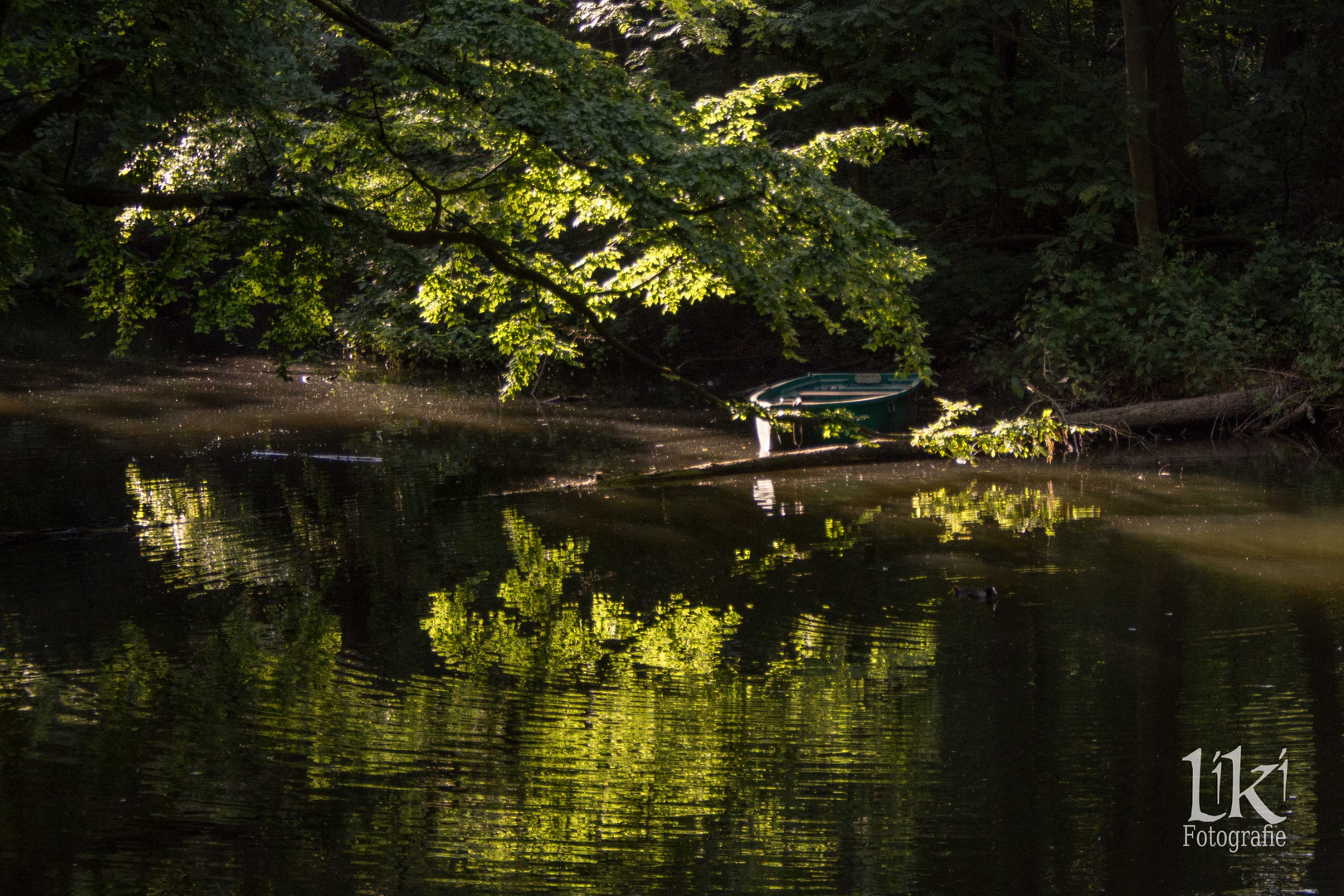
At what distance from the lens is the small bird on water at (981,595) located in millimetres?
7793

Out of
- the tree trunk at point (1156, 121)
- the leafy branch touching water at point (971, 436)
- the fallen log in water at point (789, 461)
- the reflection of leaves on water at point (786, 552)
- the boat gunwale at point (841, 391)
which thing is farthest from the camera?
the tree trunk at point (1156, 121)

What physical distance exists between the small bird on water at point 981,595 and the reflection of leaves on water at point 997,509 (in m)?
1.66

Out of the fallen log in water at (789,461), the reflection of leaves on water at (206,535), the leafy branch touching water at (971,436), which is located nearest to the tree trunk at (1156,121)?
the fallen log in water at (789,461)

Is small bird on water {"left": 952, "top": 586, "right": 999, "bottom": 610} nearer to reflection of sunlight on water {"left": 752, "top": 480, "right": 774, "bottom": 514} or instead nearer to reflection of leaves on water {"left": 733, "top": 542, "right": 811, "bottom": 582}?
reflection of leaves on water {"left": 733, "top": 542, "right": 811, "bottom": 582}

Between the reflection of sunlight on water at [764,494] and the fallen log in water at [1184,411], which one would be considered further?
the fallen log in water at [1184,411]

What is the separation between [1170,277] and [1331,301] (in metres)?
2.05

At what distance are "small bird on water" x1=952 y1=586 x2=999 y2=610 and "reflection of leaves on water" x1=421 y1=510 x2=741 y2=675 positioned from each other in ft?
5.17

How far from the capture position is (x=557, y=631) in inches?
294

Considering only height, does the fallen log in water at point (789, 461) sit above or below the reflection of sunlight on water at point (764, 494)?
above

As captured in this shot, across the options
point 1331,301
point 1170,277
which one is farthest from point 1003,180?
point 1331,301

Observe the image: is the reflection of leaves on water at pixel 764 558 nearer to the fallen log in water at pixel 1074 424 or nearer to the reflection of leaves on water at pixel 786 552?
the reflection of leaves on water at pixel 786 552

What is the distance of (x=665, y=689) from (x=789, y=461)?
22.0 ft

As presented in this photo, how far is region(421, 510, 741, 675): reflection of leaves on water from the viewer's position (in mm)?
6879

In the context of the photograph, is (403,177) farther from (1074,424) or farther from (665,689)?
(1074,424)
